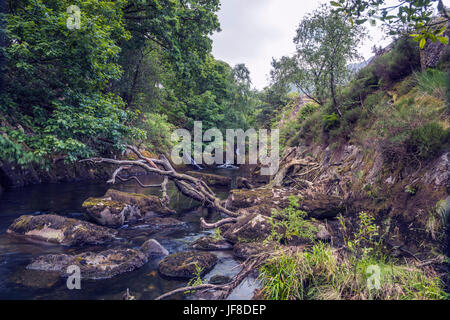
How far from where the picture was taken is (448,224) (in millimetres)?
5117

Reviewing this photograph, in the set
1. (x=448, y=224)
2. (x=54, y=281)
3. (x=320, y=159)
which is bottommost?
(x=54, y=281)

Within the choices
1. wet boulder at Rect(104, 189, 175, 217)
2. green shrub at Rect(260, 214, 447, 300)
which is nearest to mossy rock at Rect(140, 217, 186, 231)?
wet boulder at Rect(104, 189, 175, 217)

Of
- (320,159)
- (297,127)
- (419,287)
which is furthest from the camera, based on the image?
(297,127)

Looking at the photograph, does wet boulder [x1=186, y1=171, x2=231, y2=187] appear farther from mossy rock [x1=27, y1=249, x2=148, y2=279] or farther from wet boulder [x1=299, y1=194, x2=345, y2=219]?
mossy rock [x1=27, y1=249, x2=148, y2=279]

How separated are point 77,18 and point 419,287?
30.7ft

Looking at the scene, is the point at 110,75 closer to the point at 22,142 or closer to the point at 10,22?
the point at 10,22

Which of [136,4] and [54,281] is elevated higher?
[136,4]

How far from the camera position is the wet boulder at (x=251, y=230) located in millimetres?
6820

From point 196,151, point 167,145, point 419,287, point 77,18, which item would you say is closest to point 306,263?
point 419,287

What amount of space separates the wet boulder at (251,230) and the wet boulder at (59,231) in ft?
11.9

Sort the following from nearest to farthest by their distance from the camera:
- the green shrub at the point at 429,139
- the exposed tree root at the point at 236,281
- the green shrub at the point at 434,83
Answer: the exposed tree root at the point at 236,281 → the green shrub at the point at 429,139 → the green shrub at the point at 434,83

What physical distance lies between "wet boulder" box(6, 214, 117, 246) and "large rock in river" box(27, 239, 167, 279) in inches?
50.6

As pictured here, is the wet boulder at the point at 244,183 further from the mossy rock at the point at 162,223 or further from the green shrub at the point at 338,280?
the green shrub at the point at 338,280

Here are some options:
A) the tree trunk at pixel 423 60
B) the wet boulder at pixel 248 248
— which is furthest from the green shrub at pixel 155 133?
the tree trunk at pixel 423 60
